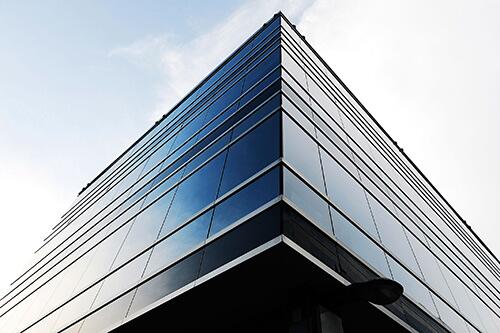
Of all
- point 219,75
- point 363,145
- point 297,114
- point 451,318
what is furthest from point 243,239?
point 219,75

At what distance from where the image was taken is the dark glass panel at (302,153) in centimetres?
757

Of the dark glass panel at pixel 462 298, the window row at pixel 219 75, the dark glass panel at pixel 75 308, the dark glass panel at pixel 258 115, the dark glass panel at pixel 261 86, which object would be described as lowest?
the dark glass panel at pixel 75 308

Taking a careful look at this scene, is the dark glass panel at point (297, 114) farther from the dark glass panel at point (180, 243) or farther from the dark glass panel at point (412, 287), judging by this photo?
the dark glass panel at point (412, 287)

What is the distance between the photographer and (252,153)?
828 centimetres

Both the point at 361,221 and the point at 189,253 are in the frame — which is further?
the point at 361,221

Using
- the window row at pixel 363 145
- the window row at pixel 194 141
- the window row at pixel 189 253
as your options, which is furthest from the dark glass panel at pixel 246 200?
the window row at pixel 363 145

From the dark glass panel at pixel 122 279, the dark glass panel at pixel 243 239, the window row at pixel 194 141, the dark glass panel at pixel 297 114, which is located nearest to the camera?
the dark glass panel at pixel 243 239

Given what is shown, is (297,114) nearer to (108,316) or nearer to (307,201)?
(307,201)

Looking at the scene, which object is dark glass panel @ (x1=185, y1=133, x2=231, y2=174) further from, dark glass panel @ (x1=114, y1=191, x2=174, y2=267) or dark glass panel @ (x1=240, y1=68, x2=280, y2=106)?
dark glass panel @ (x1=240, y1=68, x2=280, y2=106)

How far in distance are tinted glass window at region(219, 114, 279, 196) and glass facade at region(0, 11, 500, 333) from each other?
0.15 ft

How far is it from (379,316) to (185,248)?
4061 mm

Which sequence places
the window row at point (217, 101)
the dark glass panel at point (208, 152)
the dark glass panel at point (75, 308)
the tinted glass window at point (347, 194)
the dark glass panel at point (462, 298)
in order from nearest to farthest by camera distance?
the tinted glass window at point (347, 194)
the dark glass panel at point (75, 308)
the dark glass panel at point (208, 152)
the dark glass panel at point (462, 298)
the window row at point (217, 101)

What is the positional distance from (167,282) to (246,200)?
92.7 inches

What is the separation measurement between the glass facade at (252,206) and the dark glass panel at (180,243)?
4cm
